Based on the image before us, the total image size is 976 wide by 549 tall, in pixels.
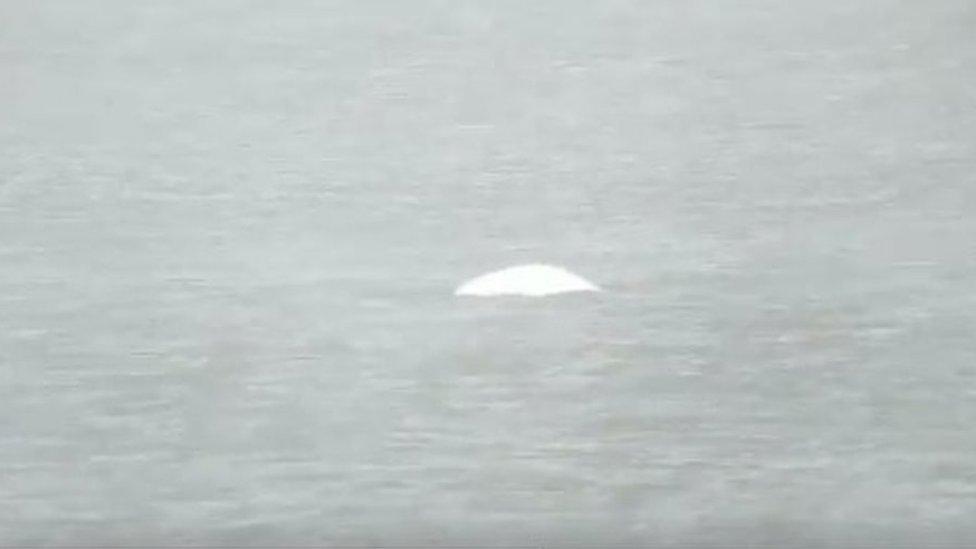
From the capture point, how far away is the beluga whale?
10.9 feet

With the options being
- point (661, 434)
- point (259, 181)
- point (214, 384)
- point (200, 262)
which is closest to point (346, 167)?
point (259, 181)

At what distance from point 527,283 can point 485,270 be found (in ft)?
0.28

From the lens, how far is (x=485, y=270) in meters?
3.39

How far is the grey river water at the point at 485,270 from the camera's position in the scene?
2824mm

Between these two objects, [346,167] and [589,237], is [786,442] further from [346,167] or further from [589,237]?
[346,167]

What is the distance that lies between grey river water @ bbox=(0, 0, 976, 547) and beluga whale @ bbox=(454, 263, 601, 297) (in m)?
0.03

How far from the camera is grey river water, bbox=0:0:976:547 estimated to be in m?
2.82

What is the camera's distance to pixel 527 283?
3.35 meters

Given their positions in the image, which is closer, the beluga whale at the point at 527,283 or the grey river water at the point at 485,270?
the grey river water at the point at 485,270

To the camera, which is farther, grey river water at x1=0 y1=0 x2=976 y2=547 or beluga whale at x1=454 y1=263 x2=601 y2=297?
beluga whale at x1=454 y1=263 x2=601 y2=297

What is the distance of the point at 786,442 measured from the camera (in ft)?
9.55

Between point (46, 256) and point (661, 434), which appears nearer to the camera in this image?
point (661, 434)

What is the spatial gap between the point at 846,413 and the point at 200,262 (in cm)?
111

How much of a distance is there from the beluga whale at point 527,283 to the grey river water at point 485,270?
29mm
